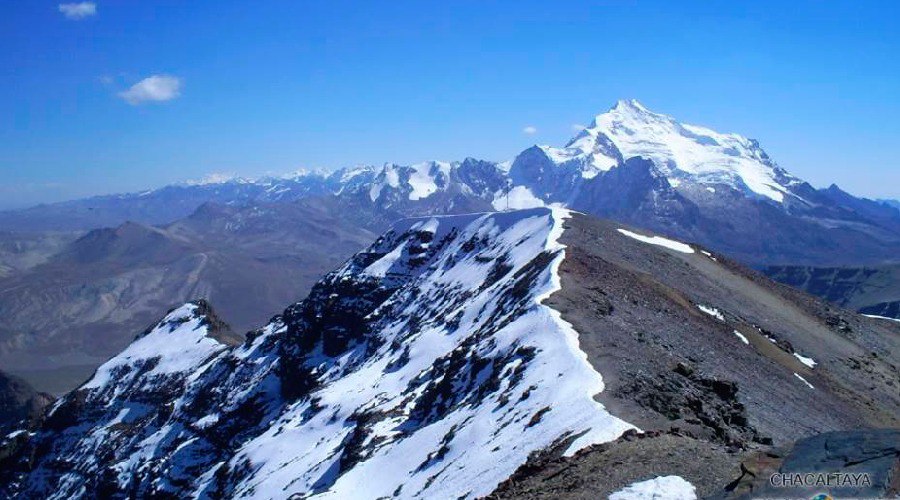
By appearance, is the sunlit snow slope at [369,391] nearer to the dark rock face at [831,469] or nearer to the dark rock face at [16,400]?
the dark rock face at [831,469]

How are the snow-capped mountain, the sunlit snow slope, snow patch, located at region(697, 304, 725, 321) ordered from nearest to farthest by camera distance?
the snow-capped mountain < the sunlit snow slope < snow patch, located at region(697, 304, 725, 321)

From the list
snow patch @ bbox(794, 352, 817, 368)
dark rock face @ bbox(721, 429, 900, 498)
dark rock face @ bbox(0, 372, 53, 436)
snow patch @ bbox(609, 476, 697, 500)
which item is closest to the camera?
dark rock face @ bbox(721, 429, 900, 498)

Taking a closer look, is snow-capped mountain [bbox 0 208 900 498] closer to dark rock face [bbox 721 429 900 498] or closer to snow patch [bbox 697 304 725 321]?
snow patch [bbox 697 304 725 321]

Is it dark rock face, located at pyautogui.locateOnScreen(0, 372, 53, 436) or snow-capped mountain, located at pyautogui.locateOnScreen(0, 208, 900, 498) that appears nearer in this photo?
snow-capped mountain, located at pyautogui.locateOnScreen(0, 208, 900, 498)

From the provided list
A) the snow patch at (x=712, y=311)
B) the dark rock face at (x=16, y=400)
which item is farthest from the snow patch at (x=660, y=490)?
the dark rock face at (x=16, y=400)

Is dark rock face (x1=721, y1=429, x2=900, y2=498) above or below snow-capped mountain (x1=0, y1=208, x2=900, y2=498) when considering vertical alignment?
above

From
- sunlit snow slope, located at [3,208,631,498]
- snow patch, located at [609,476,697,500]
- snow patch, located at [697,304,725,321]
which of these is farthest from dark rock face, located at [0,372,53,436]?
snow patch, located at [609,476,697,500]

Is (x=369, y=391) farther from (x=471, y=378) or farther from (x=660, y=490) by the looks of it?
(x=660, y=490)
